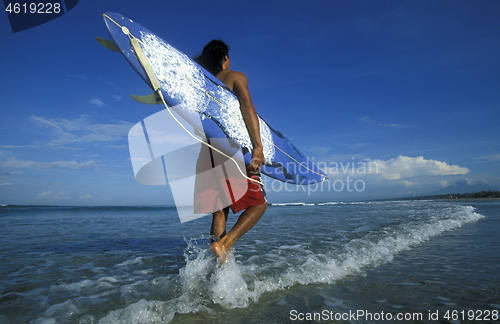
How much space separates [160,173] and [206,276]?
1311 mm

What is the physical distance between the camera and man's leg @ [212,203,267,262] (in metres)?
2.55

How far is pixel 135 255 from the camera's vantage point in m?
3.96

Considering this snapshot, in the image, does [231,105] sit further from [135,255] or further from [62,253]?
[62,253]

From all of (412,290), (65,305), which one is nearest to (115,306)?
(65,305)

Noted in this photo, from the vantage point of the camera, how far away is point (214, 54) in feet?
9.93

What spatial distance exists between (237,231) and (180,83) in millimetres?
1563

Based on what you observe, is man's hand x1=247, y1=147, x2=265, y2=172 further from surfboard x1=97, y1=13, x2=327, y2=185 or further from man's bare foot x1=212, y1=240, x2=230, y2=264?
man's bare foot x1=212, y1=240, x2=230, y2=264

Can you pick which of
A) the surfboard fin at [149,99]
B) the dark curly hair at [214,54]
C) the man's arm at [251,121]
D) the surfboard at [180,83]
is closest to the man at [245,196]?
the man's arm at [251,121]

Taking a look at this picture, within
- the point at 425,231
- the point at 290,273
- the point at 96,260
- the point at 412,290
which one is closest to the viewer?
the point at 412,290

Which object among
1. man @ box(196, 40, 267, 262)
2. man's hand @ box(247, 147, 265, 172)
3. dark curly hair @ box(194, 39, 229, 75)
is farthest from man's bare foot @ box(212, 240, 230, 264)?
dark curly hair @ box(194, 39, 229, 75)

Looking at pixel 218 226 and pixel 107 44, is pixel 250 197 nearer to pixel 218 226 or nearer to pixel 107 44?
pixel 218 226

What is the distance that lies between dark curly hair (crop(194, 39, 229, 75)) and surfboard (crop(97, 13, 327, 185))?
0.60 ft

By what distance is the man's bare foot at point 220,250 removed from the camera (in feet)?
8.33

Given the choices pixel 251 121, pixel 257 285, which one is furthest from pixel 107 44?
pixel 257 285
